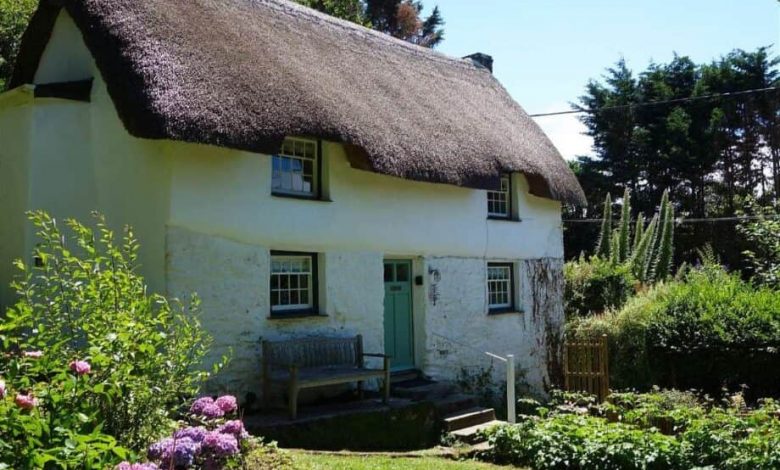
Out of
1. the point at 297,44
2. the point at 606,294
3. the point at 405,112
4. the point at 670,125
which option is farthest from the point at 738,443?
Answer: the point at 670,125

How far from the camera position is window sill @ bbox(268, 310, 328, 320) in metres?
11.3

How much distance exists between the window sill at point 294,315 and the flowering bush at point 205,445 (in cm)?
547

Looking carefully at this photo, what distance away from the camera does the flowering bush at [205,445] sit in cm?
489

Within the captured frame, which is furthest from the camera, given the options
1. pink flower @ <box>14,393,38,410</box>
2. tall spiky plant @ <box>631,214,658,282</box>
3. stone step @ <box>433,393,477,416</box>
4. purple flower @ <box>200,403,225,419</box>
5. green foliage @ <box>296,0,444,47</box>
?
green foliage @ <box>296,0,444,47</box>

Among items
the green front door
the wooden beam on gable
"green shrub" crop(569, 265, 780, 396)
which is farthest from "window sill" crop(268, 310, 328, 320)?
"green shrub" crop(569, 265, 780, 396)

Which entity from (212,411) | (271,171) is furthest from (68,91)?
(212,411)

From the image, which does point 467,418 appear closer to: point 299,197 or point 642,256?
point 299,197

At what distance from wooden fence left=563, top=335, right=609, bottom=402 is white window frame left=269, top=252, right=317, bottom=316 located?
621 cm

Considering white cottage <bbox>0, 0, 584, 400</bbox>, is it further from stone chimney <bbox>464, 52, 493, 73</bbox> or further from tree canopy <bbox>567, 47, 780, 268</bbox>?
tree canopy <bbox>567, 47, 780, 268</bbox>

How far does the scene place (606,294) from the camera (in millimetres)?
19484

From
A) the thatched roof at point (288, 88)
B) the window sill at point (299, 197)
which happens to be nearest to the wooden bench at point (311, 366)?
the window sill at point (299, 197)

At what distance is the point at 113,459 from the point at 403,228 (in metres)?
9.07

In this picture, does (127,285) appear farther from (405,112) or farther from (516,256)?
(516,256)

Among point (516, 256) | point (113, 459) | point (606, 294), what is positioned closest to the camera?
point (113, 459)
